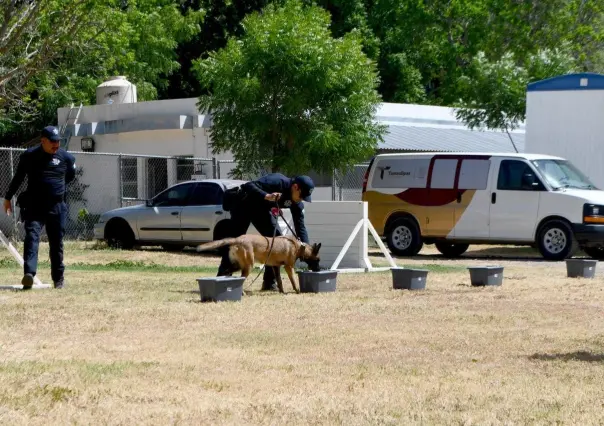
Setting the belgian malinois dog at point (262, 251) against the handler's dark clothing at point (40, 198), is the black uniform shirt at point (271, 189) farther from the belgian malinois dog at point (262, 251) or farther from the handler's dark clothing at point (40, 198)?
the handler's dark clothing at point (40, 198)

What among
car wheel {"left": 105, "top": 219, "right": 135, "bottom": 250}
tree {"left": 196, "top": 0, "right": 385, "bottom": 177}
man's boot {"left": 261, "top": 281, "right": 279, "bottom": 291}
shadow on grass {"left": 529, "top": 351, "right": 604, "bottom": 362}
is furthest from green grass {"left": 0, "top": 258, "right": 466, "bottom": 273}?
shadow on grass {"left": 529, "top": 351, "right": 604, "bottom": 362}

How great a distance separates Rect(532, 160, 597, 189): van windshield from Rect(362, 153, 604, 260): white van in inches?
0.7

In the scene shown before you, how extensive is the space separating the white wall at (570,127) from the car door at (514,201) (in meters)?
3.20

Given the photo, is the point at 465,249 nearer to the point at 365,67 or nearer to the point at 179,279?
the point at 365,67

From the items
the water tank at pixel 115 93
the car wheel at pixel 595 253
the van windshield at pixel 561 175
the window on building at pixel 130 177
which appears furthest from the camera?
the water tank at pixel 115 93

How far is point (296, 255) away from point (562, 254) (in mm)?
9069

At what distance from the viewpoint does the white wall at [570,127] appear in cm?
2430

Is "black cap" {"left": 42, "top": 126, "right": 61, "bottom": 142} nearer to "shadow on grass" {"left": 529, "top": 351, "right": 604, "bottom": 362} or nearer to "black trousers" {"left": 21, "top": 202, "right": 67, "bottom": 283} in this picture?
"black trousers" {"left": 21, "top": 202, "right": 67, "bottom": 283}

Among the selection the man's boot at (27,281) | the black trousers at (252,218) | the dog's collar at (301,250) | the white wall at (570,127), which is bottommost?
the man's boot at (27,281)

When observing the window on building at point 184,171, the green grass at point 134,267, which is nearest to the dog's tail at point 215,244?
the green grass at point 134,267

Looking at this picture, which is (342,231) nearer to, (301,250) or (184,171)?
(301,250)

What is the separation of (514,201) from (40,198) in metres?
10.7

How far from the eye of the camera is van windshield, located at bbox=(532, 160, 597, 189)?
858 inches

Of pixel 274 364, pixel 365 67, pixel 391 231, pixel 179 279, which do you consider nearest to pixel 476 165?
pixel 391 231
